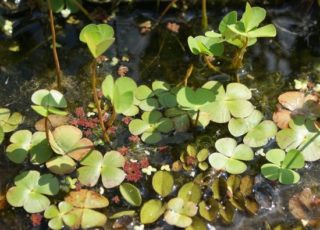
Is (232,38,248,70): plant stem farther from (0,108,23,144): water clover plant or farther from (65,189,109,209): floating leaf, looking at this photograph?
(0,108,23,144): water clover plant

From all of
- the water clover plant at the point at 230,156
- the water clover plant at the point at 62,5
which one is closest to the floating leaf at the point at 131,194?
the water clover plant at the point at 230,156

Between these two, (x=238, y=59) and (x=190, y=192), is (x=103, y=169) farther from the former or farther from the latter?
(x=238, y=59)

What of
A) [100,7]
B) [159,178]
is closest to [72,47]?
[100,7]

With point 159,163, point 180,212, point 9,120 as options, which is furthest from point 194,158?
point 9,120

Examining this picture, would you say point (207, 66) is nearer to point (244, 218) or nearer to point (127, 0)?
point (127, 0)

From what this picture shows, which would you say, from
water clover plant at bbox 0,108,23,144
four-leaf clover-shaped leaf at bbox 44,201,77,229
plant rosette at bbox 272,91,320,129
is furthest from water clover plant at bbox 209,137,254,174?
water clover plant at bbox 0,108,23,144
